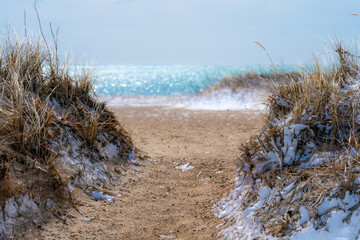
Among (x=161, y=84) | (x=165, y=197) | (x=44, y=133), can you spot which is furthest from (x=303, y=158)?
(x=161, y=84)

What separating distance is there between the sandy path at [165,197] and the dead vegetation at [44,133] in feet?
1.19

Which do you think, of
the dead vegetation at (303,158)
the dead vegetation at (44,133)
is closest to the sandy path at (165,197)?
the dead vegetation at (44,133)

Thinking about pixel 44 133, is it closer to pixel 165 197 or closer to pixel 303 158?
pixel 165 197

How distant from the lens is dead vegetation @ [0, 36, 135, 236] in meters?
3.90

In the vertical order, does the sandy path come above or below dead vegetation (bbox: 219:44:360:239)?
below

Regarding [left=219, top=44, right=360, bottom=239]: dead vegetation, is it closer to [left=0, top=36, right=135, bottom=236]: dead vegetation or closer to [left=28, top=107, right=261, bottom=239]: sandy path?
[left=28, top=107, right=261, bottom=239]: sandy path

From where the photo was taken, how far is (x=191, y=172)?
244 inches

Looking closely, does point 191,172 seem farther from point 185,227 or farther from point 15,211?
point 15,211

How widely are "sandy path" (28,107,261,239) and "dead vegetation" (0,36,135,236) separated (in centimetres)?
36

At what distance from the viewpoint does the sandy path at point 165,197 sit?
3.98 metres

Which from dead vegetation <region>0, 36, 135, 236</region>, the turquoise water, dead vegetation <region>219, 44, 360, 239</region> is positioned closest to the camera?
dead vegetation <region>219, 44, 360, 239</region>

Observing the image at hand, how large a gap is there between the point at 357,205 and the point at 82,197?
3.14 metres

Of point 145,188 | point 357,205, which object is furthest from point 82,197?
point 357,205

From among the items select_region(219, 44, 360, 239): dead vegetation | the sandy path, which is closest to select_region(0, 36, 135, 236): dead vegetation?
the sandy path
